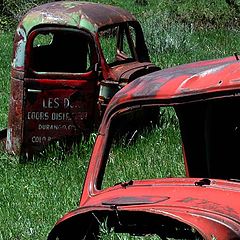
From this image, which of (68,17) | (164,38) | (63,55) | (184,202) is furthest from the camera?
(164,38)

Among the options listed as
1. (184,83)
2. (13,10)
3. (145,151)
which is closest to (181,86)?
(184,83)

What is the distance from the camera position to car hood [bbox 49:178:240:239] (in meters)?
3.52

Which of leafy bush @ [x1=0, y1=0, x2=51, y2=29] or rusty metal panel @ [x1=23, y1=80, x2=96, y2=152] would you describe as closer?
rusty metal panel @ [x1=23, y1=80, x2=96, y2=152]

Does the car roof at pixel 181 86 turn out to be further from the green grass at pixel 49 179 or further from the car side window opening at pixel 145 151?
the car side window opening at pixel 145 151

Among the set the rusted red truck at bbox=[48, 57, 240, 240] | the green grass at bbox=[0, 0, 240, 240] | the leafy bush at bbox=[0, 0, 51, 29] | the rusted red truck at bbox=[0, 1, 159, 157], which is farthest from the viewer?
the leafy bush at bbox=[0, 0, 51, 29]

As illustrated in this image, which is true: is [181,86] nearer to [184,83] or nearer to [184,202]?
[184,83]

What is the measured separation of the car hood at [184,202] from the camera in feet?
11.6

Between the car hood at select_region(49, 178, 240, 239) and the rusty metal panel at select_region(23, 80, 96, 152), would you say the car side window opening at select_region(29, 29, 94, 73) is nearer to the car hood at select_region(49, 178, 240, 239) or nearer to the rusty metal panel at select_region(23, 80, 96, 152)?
the rusty metal panel at select_region(23, 80, 96, 152)

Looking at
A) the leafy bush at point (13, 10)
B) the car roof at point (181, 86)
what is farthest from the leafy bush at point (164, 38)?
the car roof at point (181, 86)

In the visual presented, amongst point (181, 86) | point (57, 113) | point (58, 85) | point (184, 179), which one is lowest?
point (57, 113)

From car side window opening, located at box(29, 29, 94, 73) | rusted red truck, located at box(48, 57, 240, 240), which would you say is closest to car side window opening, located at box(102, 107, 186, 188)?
car side window opening, located at box(29, 29, 94, 73)

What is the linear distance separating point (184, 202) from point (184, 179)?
305 mm

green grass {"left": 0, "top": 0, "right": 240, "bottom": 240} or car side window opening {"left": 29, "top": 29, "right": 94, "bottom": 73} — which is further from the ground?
car side window opening {"left": 29, "top": 29, "right": 94, "bottom": 73}

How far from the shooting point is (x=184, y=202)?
3824mm
